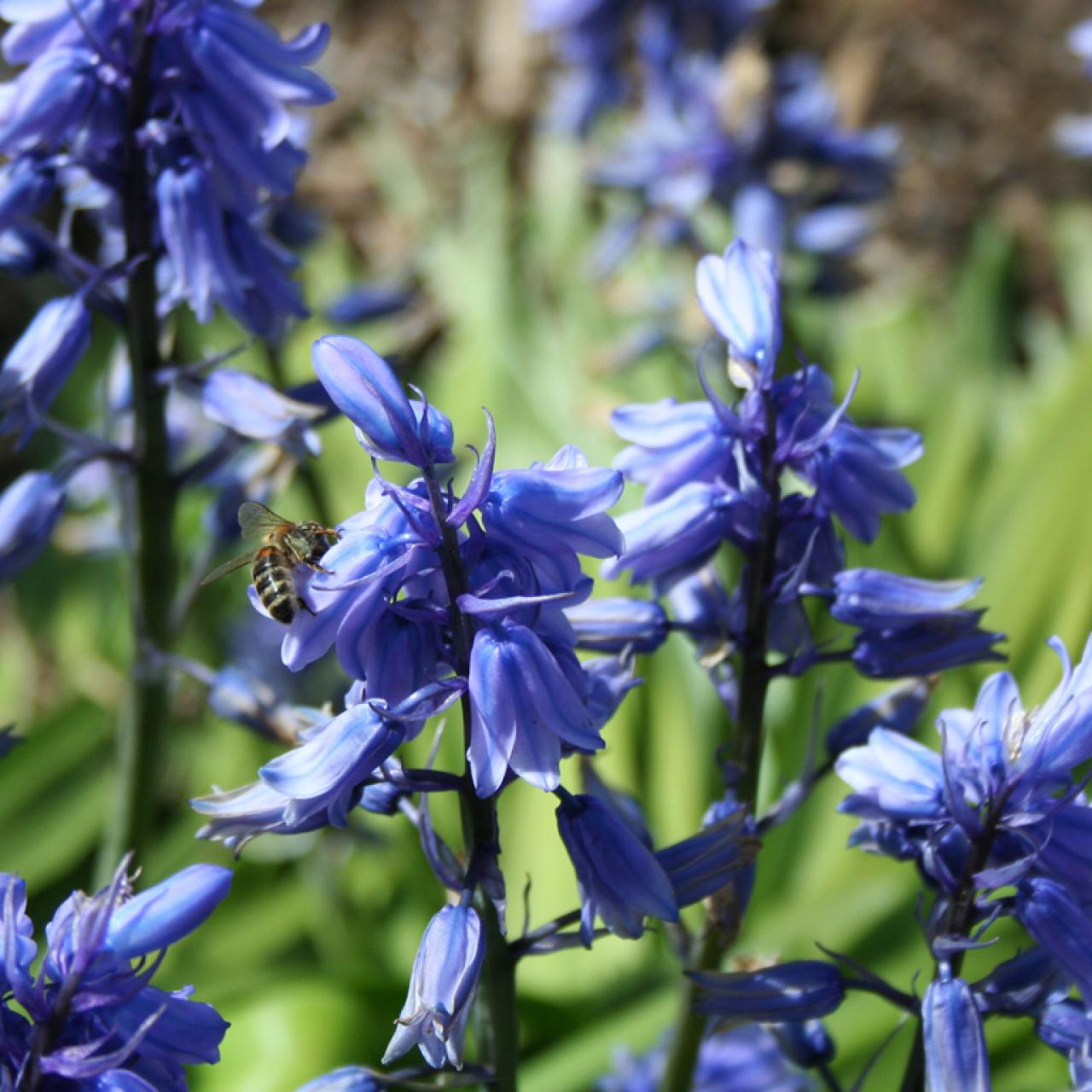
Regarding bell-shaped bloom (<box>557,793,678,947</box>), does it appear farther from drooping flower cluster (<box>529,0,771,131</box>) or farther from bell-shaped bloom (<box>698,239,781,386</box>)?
drooping flower cluster (<box>529,0,771,131</box>)

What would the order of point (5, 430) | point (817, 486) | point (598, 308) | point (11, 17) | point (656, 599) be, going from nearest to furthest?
point (817, 486), point (656, 599), point (11, 17), point (5, 430), point (598, 308)

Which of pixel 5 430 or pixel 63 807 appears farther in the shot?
pixel 63 807

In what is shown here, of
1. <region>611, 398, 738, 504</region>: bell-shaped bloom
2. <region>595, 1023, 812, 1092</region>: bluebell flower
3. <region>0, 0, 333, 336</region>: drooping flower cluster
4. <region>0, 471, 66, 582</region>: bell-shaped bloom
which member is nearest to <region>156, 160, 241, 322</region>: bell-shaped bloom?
<region>0, 0, 333, 336</region>: drooping flower cluster

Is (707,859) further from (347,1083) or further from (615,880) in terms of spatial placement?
(347,1083)

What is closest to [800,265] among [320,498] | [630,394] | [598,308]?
[598,308]

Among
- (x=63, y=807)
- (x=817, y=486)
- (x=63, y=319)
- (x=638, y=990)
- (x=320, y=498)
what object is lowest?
(x=638, y=990)

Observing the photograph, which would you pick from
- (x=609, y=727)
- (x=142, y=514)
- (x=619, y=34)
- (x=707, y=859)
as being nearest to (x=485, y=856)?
(x=707, y=859)

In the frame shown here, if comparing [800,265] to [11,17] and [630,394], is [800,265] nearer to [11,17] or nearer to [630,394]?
[630,394]
